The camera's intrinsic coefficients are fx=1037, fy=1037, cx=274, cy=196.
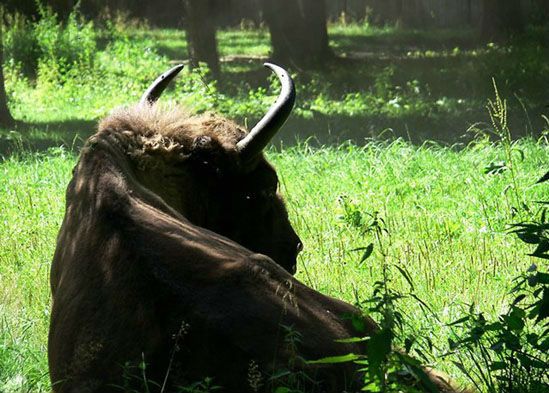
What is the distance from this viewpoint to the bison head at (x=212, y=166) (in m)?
5.09

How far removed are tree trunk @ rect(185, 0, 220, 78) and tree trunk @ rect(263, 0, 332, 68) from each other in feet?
5.85

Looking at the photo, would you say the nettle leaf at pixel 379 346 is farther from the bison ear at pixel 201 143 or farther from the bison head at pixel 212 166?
the bison ear at pixel 201 143

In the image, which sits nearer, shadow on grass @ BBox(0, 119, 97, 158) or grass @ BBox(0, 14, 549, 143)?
shadow on grass @ BBox(0, 119, 97, 158)

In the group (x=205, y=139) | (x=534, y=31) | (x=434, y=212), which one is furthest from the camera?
(x=534, y=31)

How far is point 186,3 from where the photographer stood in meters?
20.2

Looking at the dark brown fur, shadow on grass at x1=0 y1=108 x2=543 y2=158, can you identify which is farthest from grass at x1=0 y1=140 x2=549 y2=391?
shadow on grass at x1=0 y1=108 x2=543 y2=158

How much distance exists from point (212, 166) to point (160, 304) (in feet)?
5.97

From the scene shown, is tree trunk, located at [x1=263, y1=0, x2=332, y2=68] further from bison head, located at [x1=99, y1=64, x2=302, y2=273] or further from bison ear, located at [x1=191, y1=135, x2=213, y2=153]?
bison ear, located at [x1=191, y1=135, x2=213, y2=153]

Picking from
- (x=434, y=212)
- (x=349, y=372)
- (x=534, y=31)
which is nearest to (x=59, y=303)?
(x=349, y=372)

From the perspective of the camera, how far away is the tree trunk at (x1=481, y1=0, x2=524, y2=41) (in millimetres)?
22891

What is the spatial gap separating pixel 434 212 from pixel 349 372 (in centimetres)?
515

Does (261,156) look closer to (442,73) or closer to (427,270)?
(427,270)

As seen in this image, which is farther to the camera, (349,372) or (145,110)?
(145,110)

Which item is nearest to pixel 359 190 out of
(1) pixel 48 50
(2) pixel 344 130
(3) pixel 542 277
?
(2) pixel 344 130
